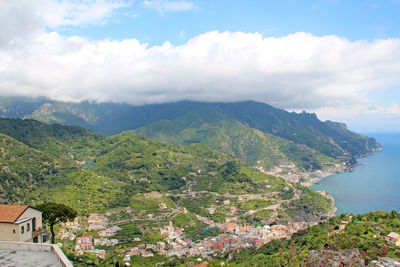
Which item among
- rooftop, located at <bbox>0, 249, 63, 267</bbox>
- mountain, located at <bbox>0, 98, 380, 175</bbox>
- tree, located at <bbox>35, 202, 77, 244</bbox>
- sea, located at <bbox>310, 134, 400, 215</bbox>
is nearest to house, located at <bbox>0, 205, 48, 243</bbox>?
rooftop, located at <bbox>0, 249, 63, 267</bbox>

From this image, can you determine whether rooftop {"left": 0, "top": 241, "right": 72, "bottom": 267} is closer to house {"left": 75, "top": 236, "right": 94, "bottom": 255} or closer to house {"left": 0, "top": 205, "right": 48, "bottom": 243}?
house {"left": 0, "top": 205, "right": 48, "bottom": 243}

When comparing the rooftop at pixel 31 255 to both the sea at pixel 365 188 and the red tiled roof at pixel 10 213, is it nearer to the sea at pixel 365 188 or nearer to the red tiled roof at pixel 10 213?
the red tiled roof at pixel 10 213

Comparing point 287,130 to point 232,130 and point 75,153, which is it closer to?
point 232,130

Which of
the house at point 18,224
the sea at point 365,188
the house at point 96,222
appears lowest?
the sea at point 365,188

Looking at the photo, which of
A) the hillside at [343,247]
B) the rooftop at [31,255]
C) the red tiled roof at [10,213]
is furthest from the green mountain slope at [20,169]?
the rooftop at [31,255]

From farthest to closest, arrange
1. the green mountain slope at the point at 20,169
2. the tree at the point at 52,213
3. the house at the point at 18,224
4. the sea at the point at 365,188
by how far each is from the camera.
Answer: the sea at the point at 365,188, the green mountain slope at the point at 20,169, the tree at the point at 52,213, the house at the point at 18,224

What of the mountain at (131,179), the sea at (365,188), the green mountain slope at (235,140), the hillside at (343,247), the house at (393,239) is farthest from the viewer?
the green mountain slope at (235,140)

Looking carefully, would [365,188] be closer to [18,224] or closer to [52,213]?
[52,213]
